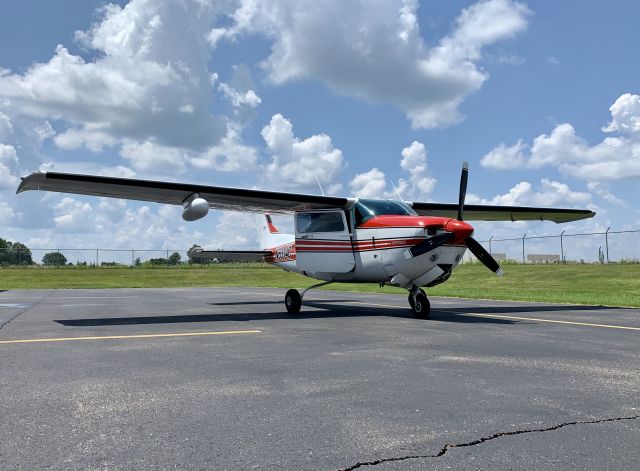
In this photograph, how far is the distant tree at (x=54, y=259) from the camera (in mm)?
53688

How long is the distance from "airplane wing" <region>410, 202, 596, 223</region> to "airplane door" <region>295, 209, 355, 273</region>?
404 centimetres

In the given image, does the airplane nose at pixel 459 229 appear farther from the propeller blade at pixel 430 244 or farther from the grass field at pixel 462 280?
the grass field at pixel 462 280

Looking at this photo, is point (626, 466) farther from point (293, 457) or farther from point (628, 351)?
point (628, 351)

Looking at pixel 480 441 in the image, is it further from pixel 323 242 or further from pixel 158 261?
pixel 158 261

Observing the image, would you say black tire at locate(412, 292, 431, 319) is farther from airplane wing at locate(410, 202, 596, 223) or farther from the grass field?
the grass field

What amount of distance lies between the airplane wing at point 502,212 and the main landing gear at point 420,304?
511cm

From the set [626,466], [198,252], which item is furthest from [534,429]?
[198,252]

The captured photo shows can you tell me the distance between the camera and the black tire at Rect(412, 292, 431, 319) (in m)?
12.2

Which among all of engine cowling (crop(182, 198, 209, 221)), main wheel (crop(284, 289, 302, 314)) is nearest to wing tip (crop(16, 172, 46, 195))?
engine cowling (crop(182, 198, 209, 221))

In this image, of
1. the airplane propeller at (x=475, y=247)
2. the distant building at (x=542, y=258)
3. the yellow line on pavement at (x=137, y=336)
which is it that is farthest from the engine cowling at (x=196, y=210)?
the distant building at (x=542, y=258)

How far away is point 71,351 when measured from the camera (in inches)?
281

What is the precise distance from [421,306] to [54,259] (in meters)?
52.5

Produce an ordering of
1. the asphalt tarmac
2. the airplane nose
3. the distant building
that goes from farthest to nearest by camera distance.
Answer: the distant building < the airplane nose < the asphalt tarmac

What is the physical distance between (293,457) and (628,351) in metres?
6.22
